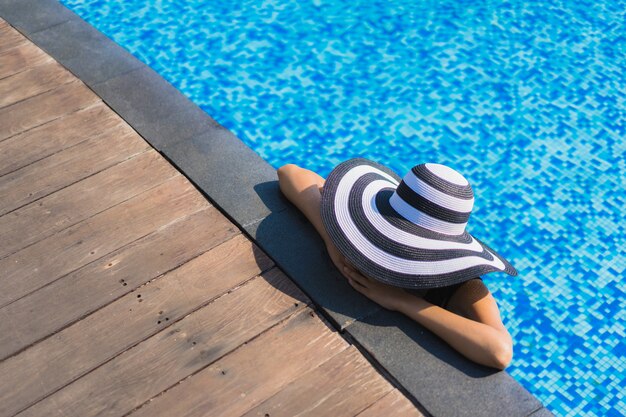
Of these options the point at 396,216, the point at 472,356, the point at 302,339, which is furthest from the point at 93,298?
the point at 472,356

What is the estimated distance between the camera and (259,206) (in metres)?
4.11

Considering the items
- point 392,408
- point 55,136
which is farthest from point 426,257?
point 55,136

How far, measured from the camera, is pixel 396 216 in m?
3.52

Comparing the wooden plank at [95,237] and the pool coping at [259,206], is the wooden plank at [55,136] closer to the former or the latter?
the pool coping at [259,206]

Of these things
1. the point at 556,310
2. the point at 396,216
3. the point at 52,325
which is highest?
the point at 396,216

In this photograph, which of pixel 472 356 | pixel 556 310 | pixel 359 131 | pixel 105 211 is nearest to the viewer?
pixel 472 356

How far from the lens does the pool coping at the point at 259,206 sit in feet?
10.7

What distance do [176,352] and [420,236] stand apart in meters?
1.26

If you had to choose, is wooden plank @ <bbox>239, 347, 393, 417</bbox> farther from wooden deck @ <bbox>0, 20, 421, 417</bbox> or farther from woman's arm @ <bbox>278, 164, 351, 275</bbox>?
woman's arm @ <bbox>278, 164, 351, 275</bbox>

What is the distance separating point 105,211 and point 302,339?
54.7 inches

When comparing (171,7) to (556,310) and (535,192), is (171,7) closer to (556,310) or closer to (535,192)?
(535,192)

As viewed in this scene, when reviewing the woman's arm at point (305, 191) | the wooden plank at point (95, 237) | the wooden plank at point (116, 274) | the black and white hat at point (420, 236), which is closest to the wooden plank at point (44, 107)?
the wooden plank at point (95, 237)

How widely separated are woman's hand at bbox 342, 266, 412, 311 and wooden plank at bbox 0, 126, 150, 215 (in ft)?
5.55

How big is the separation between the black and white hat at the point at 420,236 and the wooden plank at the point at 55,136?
187 centimetres
